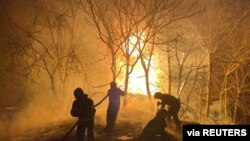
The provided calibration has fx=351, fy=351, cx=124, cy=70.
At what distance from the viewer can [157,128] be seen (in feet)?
43.8

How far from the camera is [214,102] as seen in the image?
30594mm

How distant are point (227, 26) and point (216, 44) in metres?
1.68

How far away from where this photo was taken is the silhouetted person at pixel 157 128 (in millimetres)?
13289

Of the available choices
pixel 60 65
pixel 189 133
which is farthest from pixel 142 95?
pixel 189 133

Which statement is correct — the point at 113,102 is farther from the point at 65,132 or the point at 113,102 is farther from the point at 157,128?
the point at 65,132

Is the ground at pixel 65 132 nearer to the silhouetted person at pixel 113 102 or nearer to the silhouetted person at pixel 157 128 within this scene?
the silhouetted person at pixel 113 102

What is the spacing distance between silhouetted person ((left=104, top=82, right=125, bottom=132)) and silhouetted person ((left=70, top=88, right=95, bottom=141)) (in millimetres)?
2014

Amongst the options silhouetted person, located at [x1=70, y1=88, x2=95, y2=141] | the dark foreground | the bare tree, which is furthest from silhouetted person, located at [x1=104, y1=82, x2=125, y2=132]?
the bare tree

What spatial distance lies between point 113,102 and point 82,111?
2492 mm

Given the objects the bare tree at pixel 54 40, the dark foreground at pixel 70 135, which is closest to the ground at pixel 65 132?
the dark foreground at pixel 70 135

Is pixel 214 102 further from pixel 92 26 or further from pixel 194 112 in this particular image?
pixel 92 26

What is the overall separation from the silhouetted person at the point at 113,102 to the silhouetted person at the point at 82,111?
2.01 metres

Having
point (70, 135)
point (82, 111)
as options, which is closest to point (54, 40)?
point (70, 135)

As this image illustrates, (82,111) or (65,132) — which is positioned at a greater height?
(82,111)
